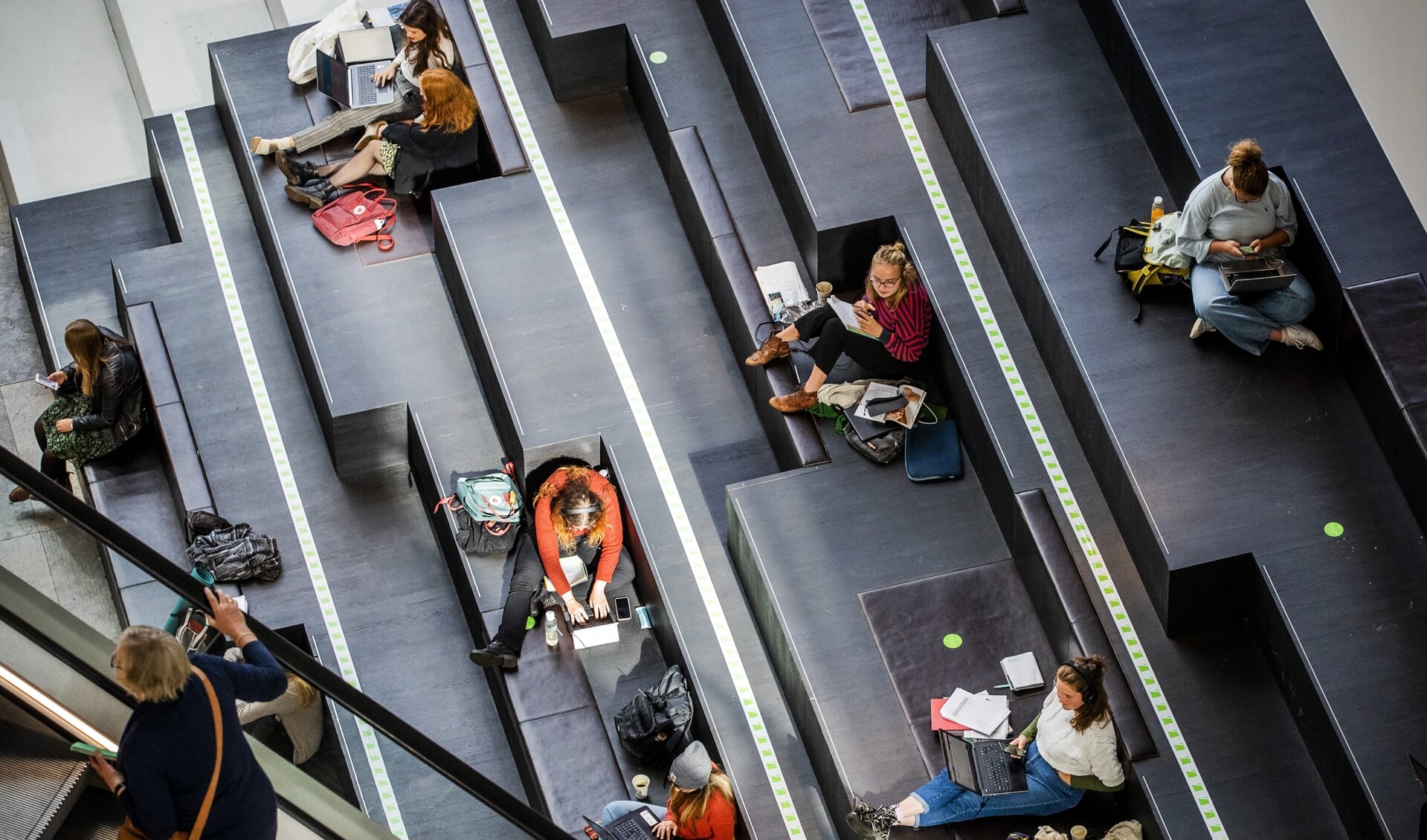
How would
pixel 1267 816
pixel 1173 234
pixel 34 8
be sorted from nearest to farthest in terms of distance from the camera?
1. pixel 1267 816
2. pixel 1173 234
3. pixel 34 8

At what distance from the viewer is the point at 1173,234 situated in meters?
8.59

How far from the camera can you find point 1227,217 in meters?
8.29

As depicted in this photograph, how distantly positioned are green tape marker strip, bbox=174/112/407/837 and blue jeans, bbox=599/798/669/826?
1440 millimetres

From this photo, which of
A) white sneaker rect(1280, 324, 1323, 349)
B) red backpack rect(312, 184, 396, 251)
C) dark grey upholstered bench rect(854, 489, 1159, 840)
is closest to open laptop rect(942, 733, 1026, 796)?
dark grey upholstered bench rect(854, 489, 1159, 840)

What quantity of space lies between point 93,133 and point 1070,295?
6734 millimetres

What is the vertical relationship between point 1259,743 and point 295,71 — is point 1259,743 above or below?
below

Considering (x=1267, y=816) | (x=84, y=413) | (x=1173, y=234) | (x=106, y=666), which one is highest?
(x=106, y=666)

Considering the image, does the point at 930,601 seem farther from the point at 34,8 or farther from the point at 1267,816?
the point at 34,8

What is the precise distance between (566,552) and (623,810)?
144 cm

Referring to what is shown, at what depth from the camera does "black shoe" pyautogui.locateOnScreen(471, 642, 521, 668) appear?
28.9ft

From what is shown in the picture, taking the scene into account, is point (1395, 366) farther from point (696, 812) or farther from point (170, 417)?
point (170, 417)

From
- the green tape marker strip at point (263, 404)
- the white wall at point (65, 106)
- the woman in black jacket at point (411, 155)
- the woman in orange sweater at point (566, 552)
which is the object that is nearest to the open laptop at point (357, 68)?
the woman in black jacket at point (411, 155)

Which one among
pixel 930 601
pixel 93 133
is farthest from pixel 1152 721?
pixel 93 133

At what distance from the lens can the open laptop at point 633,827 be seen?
7992 mm
